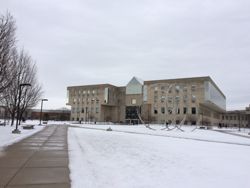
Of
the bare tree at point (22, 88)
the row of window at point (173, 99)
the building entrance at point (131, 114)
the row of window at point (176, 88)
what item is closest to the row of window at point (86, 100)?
the building entrance at point (131, 114)

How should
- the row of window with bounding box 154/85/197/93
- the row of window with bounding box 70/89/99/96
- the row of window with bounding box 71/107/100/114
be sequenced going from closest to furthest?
1. the row of window with bounding box 154/85/197/93
2. the row of window with bounding box 71/107/100/114
3. the row of window with bounding box 70/89/99/96

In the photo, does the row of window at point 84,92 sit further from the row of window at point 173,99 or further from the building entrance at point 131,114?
the row of window at point 173,99

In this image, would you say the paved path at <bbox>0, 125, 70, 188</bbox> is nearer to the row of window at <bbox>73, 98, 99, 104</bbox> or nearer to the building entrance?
the building entrance

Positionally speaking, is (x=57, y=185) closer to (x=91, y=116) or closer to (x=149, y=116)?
(x=149, y=116)

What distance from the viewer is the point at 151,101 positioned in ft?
400

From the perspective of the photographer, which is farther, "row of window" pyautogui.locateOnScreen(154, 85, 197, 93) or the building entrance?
the building entrance

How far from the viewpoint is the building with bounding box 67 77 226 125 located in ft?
369

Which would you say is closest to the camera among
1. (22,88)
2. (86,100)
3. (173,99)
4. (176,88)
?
(22,88)

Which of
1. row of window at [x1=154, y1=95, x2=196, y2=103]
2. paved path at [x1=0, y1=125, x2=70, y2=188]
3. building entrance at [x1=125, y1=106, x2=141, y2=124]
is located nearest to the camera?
paved path at [x1=0, y1=125, x2=70, y2=188]

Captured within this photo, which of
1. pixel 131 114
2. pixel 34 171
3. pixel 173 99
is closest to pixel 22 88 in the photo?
pixel 34 171

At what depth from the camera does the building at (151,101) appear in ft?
369

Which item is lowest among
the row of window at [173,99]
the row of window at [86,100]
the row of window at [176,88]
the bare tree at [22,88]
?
the bare tree at [22,88]

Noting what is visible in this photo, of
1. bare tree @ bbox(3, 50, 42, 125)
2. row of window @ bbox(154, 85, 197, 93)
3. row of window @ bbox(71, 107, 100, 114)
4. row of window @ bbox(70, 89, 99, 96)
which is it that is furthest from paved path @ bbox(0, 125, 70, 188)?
row of window @ bbox(70, 89, 99, 96)

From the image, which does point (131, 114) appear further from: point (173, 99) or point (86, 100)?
point (86, 100)
